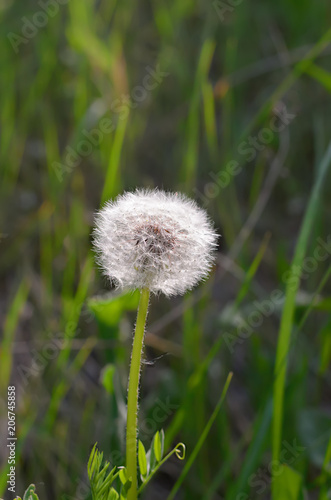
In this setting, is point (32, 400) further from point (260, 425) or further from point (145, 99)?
point (145, 99)

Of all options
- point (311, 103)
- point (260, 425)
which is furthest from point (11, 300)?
point (311, 103)

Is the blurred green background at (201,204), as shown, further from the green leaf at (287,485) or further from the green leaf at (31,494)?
the green leaf at (31,494)

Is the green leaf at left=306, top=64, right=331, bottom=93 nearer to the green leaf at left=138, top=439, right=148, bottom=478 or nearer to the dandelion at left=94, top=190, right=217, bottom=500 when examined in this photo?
the dandelion at left=94, top=190, right=217, bottom=500

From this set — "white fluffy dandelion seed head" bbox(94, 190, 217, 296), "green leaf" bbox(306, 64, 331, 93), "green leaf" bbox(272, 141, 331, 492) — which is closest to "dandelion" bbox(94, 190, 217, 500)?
"white fluffy dandelion seed head" bbox(94, 190, 217, 296)

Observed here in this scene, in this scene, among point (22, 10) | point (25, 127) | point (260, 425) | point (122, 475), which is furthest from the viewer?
point (22, 10)

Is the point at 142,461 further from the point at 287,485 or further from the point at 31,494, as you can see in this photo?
the point at 287,485

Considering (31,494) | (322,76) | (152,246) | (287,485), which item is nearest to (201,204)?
(322,76)
